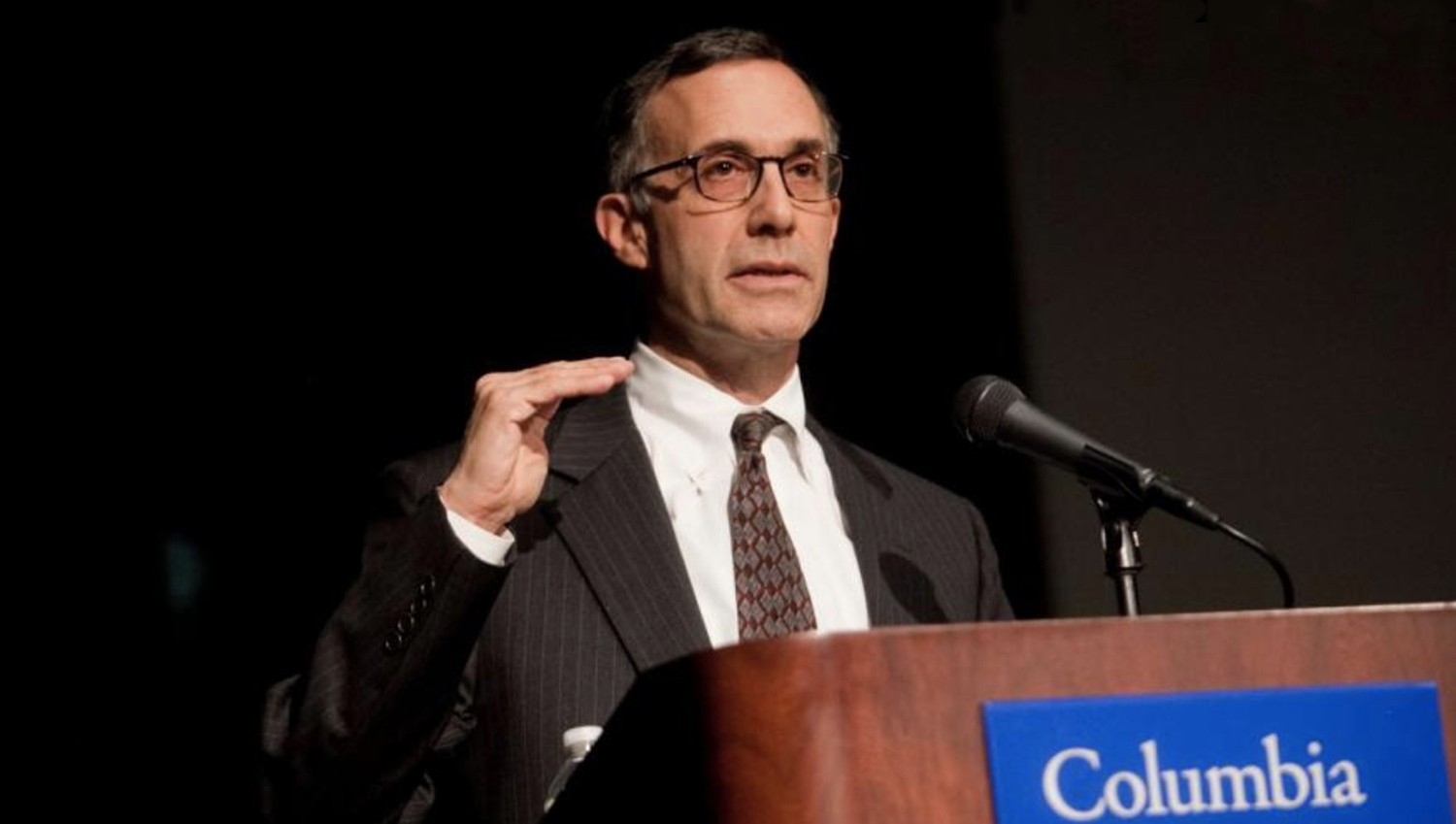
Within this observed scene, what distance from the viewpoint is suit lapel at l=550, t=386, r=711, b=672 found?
2.10m

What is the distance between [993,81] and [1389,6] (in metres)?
0.70

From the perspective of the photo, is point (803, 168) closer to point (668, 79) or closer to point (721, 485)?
point (668, 79)

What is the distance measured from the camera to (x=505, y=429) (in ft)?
6.21

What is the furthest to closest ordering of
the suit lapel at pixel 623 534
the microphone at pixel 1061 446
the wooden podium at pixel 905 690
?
1. the suit lapel at pixel 623 534
2. the microphone at pixel 1061 446
3. the wooden podium at pixel 905 690

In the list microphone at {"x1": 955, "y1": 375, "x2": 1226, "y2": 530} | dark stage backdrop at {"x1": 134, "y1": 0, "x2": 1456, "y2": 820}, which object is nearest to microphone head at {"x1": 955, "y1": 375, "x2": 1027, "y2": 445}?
microphone at {"x1": 955, "y1": 375, "x2": 1226, "y2": 530}

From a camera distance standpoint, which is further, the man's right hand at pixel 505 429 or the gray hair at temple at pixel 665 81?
the gray hair at temple at pixel 665 81

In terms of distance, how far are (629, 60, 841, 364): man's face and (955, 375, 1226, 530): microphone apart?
0.49m

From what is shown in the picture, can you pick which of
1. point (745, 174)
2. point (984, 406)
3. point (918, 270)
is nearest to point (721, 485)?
point (745, 174)

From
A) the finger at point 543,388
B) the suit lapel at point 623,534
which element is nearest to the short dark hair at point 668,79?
the suit lapel at point 623,534

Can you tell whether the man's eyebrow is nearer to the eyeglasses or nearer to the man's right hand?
the eyeglasses

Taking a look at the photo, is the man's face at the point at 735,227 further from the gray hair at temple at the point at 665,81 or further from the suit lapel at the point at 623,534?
the suit lapel at the point at 623,534

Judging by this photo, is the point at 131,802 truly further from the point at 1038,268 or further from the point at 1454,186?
the point at 1454,186

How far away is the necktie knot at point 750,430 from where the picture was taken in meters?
2.32

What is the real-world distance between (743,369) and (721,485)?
178 millimetres
